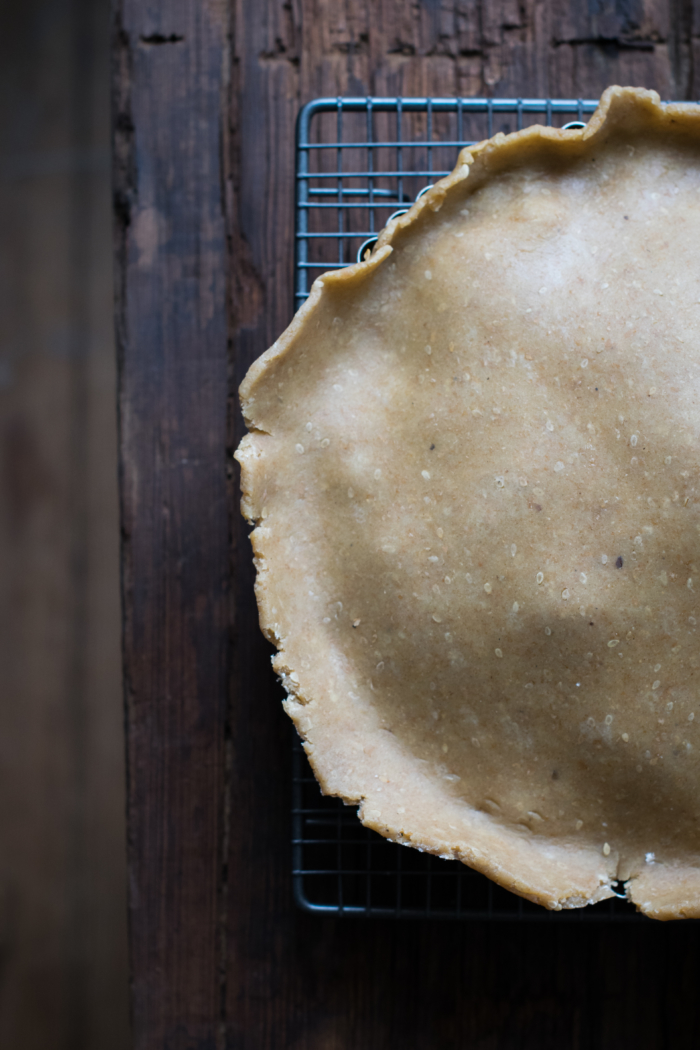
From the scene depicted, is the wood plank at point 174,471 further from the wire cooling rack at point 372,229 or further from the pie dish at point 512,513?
the pie dish at point 512,513

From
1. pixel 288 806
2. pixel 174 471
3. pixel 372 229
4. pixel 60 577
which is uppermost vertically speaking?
pixel 372 229

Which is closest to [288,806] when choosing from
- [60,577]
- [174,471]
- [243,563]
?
[243,563]

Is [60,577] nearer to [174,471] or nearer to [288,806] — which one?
[174,471]

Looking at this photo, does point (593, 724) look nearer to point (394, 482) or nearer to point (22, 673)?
point (394, 482)

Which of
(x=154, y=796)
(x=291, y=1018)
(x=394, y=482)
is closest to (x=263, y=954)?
(x=291, y=1018)

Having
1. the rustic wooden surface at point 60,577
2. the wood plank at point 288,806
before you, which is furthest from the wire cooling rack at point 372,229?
the rustic wooden surface at point 60,577

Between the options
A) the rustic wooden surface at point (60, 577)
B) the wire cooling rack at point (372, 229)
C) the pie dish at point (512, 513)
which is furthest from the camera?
the rustic wooden surface at point (60, 577)
